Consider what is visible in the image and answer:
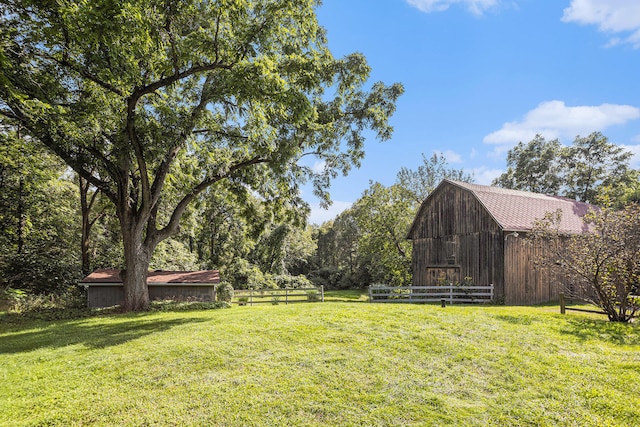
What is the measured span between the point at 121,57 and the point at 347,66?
28.5ft

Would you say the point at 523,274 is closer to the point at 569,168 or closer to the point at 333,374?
the point at 333,374

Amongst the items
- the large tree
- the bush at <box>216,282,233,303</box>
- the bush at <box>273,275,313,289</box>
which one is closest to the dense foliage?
the large tree

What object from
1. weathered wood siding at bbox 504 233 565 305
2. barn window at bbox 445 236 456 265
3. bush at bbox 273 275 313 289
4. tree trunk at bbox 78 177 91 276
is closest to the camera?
weathered wood siding at bbox 504 233 565 305

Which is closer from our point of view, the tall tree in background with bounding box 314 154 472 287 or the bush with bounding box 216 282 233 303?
the bush with bounding box 216 282 233 303

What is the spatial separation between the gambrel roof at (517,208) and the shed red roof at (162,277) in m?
14.7

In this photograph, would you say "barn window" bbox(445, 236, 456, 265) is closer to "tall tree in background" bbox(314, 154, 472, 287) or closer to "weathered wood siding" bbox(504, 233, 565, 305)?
"weathered wood siding" bbox(504, 233, 565, 305)

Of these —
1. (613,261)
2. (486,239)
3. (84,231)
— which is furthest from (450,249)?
(84,231)

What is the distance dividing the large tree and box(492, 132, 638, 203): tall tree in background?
33.9 metres

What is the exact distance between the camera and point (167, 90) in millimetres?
13328

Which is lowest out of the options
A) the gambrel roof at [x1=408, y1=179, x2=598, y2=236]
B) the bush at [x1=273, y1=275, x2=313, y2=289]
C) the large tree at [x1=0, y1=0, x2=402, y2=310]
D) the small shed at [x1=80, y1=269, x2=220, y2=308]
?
the bush at [x1=273, y1=275, x2=313, y2=289]

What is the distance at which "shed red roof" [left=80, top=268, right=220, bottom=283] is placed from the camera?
2091 centimetres

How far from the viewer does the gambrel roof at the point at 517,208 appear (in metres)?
19.1

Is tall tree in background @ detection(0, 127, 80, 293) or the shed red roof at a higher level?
tall tree in background @ detection(0, 127, 80, 293)

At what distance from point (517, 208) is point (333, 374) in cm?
1833
